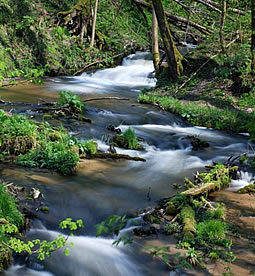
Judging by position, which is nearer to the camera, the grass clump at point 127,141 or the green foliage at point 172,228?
the green foliage at point 172,228

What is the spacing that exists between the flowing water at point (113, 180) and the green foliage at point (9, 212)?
222 mm

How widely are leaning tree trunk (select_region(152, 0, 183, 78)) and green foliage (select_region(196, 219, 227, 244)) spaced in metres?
11.2

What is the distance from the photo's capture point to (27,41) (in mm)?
18938

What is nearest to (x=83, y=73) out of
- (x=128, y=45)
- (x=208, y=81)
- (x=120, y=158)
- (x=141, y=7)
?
(x=128, y=45)

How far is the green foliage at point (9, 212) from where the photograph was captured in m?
4.13

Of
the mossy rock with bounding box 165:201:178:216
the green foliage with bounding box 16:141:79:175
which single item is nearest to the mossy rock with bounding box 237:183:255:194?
the mossy rock with bounding box 165:201:178:216

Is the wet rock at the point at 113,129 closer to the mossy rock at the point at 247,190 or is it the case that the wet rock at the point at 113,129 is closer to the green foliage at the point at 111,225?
the mossy rock at the point at 247,190

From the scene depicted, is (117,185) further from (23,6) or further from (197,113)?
(23,6)

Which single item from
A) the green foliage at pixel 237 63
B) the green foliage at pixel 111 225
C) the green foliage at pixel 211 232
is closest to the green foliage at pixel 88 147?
the green foliage at pixel 211 232

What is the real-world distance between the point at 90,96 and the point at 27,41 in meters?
6.95

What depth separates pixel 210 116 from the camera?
11.3 m

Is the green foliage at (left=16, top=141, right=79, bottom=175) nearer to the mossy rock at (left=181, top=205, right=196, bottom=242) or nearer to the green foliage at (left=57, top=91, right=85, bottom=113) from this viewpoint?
the mossy rock at (left=181, top=205, right=196, bottom=242)

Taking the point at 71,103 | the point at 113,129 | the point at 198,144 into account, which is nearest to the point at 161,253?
the point at 198,144

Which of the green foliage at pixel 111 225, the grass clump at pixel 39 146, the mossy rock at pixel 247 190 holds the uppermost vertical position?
the green foliage at pixel 111 225
